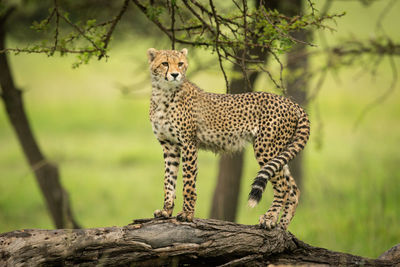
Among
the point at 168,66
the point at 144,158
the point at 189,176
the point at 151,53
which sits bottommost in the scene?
the point at 189,176

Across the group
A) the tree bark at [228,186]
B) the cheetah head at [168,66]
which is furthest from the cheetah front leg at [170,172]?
the tree bark at [228,186]

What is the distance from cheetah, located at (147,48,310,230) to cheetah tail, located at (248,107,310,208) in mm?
11

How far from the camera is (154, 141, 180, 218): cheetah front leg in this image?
539 cm

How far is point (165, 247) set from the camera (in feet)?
15.3

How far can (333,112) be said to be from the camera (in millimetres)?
19016

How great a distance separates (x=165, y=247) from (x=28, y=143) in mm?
3967

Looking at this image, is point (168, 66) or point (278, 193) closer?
point (168, 66)

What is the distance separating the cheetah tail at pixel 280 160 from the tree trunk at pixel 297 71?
40.2 inches

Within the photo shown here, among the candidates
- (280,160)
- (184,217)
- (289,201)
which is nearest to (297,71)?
(289,201)

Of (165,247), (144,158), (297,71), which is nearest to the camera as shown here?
(165,247)

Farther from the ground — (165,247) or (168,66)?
(168,66)

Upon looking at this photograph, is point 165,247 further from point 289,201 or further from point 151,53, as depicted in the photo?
point 151,53

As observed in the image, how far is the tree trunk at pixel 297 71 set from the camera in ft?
26.7

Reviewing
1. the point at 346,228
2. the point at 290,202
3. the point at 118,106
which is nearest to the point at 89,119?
the point at 118,106
